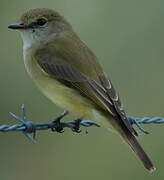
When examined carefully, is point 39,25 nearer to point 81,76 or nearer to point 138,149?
point 81,76

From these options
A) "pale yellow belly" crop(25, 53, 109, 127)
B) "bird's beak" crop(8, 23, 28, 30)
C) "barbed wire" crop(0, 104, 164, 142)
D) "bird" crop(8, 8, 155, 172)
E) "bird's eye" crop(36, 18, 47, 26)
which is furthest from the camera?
"bird's eye" crop(36, 18, 47, 26)

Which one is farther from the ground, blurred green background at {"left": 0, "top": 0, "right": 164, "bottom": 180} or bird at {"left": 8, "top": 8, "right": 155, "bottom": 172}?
bird at {"left": 8, "top": 8, "right": 155, "bottom": 172}

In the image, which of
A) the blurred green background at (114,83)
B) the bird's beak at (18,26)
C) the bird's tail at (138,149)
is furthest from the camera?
the blurred green background at (114,83)

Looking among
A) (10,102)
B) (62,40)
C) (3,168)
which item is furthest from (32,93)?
(62,40)

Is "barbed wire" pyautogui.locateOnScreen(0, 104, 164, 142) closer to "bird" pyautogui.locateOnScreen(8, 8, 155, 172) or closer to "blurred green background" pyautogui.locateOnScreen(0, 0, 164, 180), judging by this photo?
"bird" pyautogui.locateOnScreen(8, 8, 155, 172)

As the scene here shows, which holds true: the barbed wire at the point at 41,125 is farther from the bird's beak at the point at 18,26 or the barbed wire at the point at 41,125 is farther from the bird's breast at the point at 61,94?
the bird's beak at the point at 18,26

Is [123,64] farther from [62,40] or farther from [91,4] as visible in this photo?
[62,40]

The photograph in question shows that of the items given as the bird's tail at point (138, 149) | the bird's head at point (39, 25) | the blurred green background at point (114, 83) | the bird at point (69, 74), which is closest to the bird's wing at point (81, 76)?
the bird at point (69, 74)

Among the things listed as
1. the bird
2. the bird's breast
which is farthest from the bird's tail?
the bird's breast
